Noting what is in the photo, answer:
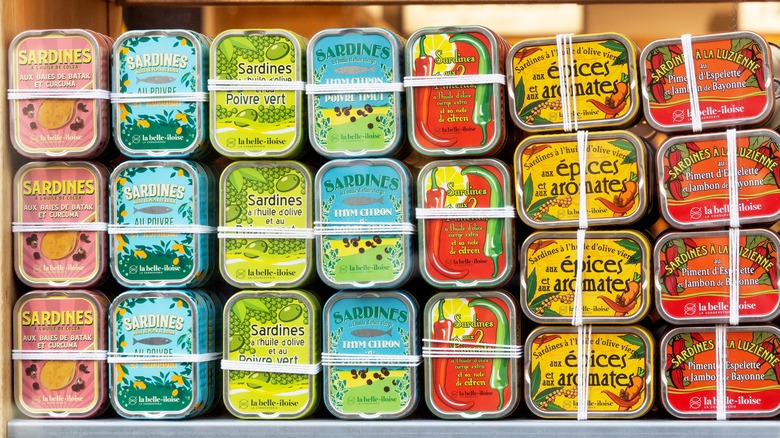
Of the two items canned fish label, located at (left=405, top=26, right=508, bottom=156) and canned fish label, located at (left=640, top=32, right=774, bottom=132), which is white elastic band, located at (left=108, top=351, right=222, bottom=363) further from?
canned fish label, located at (left=640, top=32, right=774, bottom=132)

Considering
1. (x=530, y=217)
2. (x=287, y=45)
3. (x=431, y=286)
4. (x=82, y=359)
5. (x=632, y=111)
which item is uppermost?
(x=287, y=45)

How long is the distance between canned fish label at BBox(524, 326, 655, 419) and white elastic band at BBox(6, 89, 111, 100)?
1409mm

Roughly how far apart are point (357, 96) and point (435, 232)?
1.46 ft

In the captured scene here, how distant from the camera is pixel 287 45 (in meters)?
2.66

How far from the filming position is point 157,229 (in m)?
2.64

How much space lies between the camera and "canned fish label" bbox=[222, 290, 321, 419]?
8.58 ft

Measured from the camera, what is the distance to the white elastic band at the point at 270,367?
2.61m

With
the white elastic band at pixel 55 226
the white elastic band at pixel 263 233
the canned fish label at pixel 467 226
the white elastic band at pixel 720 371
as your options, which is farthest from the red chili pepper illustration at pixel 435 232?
the white elastic band at pixel 55 226

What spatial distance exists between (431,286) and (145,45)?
3.58ft

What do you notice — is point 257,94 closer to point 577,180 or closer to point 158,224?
point 158,224
